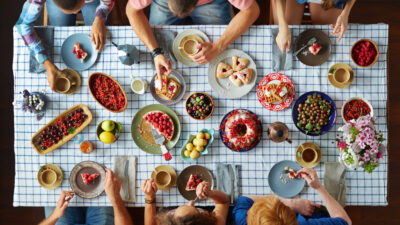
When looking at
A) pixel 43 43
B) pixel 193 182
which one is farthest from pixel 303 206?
pixel 43 43

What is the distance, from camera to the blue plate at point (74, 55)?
214 centimetres

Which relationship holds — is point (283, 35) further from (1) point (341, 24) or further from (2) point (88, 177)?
(2) point (88, 177)

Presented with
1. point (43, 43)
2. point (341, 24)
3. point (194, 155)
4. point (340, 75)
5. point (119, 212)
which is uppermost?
point (341, 24)

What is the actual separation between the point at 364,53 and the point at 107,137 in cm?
178

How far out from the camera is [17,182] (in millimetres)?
2150

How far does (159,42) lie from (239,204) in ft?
3.90

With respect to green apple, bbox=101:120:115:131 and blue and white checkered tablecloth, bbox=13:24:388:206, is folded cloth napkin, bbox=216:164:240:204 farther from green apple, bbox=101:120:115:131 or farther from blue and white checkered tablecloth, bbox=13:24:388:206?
green apple, bbox=101:120:115:131

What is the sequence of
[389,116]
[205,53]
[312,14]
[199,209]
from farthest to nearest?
[389,116]
[312,14]
[205,53]
[199,209]

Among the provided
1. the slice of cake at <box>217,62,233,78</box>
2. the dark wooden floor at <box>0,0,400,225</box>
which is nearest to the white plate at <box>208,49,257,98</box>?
the slice of cake at <box>217,62,233,78</box>

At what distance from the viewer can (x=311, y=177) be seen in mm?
2025

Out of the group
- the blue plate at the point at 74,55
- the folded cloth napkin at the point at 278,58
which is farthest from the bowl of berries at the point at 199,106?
the blue plate at the point at 74,55

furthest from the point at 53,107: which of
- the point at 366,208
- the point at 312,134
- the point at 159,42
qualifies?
the point at 366,208

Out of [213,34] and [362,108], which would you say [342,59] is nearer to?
[362,108]

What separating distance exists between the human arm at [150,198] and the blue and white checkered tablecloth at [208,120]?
0.08m
